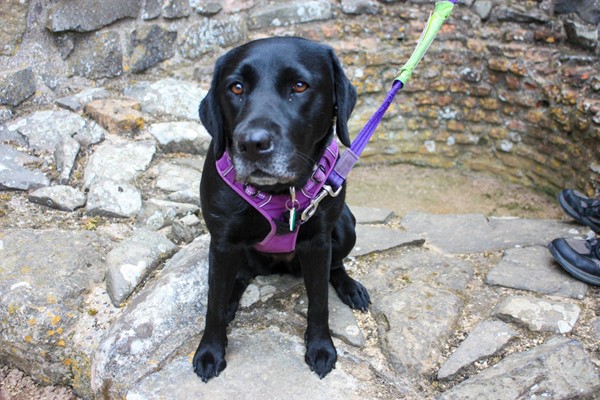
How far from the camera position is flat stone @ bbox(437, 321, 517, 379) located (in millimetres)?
2193

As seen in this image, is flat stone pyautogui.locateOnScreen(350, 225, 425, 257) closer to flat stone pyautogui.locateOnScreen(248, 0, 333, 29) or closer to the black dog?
the black dog

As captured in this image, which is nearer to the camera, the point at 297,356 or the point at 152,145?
the point at 297,356

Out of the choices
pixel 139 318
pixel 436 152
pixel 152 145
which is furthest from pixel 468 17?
pixel 139 318

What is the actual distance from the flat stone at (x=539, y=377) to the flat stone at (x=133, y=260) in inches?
53.5

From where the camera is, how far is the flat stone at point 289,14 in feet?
14.7

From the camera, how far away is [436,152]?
16.8 feet

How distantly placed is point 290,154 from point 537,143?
136 inches

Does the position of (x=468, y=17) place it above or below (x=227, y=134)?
below

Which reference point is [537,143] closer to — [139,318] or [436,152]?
[436,152]

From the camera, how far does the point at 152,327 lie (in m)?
2.31

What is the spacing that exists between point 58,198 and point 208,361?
4.40ft

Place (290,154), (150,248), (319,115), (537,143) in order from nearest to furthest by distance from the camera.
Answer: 1. (290,154)
2. (319,115)
3. (150,248)
4. (537,143)

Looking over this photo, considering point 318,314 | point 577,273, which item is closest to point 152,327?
point 318,314

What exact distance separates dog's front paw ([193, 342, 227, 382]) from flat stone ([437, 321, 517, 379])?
81 cm
